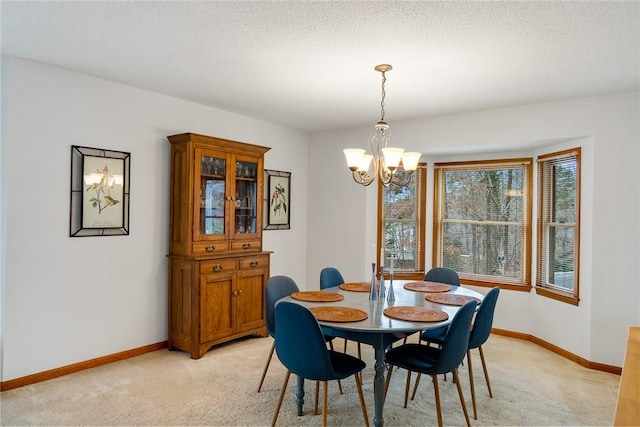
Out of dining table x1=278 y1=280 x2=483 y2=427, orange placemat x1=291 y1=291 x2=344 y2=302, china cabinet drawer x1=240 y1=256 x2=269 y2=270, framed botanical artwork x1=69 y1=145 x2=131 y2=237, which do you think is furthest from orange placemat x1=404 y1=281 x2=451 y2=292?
framed botanical artwork x1=69 y1=145 x2=131 y2=237

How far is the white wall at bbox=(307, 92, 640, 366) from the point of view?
374 cm

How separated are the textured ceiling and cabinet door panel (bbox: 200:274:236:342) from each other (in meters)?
1.83

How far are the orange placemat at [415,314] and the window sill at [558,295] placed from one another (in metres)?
2.16

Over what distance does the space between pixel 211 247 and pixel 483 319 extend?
8.40 ft

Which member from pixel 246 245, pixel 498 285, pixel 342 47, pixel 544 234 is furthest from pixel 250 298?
pixel 544 234

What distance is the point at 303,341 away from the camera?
2.34 meters

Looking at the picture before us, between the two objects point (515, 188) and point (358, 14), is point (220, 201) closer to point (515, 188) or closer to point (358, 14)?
point (358, 14)

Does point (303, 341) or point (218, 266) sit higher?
point (218, 266)

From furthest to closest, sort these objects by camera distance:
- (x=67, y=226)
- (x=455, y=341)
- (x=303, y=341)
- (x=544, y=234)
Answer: (x=544, y=234), (x=67, y=226), (x=455, y=341), (x=303, y=341)

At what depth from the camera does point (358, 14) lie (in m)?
2.36

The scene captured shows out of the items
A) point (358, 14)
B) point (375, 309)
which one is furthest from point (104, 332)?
point (358, 14)

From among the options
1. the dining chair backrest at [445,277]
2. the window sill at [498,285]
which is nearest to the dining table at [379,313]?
the dining chair backrest at [445,277]

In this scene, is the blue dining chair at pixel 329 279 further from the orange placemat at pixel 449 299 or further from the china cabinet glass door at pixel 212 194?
the china cabinet glass door at pixel 212 194

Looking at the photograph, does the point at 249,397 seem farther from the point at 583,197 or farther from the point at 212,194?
the point at 583,197
